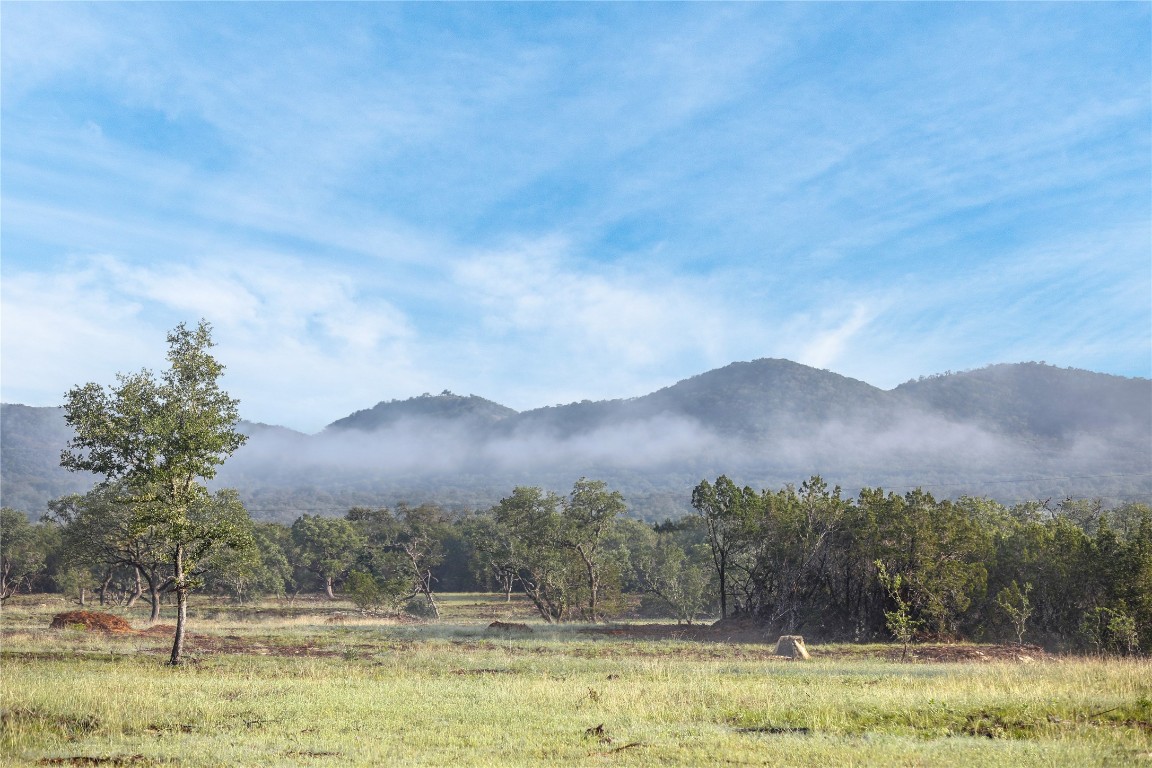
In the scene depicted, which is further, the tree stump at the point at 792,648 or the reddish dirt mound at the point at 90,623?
the reddish dirt mound at the point at 90,623

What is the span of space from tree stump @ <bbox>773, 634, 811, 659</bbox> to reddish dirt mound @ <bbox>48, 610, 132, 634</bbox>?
37.5 metres

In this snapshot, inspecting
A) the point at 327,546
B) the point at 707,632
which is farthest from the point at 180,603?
the point at 327,546

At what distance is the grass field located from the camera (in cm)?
1356

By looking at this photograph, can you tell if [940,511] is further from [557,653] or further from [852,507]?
[557,653]

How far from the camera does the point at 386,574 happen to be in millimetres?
110750

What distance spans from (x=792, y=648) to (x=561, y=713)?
22.3 meters

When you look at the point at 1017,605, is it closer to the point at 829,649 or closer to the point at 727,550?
the point at 829,649

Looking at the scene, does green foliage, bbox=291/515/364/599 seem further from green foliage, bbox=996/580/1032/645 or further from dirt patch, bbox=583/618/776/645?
green foliage, bbox=996/580/1032/645

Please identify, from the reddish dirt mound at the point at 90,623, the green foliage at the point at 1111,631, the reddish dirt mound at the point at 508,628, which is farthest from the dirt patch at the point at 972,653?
the reddish dirt mound at the point at 90,623

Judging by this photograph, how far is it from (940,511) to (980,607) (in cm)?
676

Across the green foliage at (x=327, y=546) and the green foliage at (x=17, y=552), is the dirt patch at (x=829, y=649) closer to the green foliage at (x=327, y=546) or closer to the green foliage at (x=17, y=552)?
the green foliage at (x=327, y=546)

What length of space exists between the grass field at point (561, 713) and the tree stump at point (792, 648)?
523cm

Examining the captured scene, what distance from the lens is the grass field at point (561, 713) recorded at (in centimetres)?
1356

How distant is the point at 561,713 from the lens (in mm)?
17984
